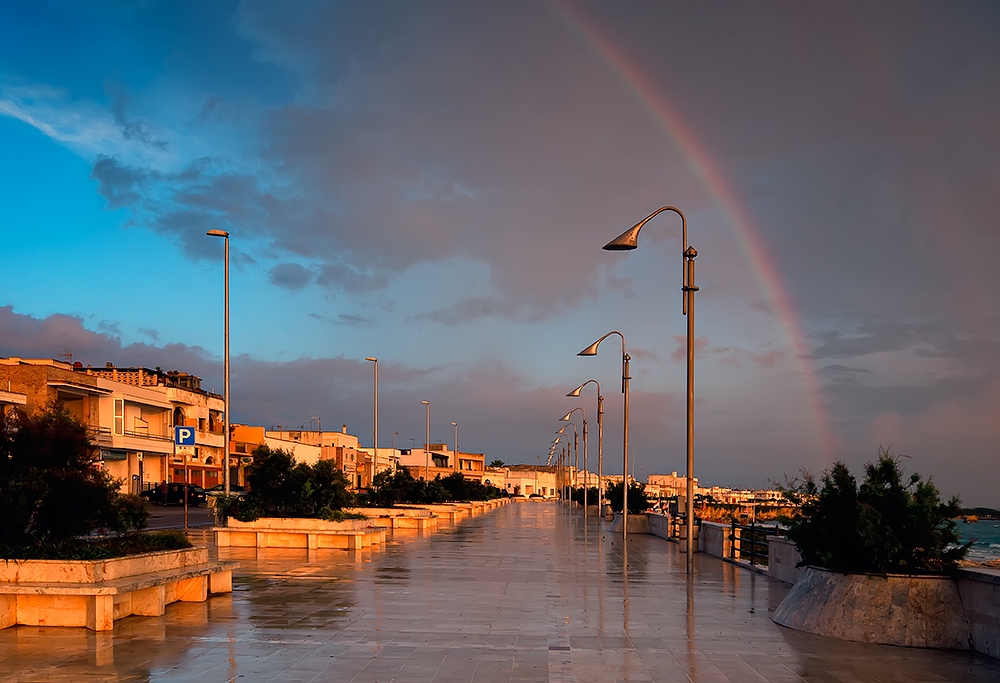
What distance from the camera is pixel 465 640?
10203 mm

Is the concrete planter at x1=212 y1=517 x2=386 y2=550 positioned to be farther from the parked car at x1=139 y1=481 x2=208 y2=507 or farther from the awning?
the awning

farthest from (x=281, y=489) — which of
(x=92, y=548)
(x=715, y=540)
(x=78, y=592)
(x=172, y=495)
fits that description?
(x=172, y=495)

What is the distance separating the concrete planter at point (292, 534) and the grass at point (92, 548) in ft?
34.8

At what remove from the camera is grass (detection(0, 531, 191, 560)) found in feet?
35.6

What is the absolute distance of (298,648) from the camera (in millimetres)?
9469

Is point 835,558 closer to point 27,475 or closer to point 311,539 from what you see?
point 27,475

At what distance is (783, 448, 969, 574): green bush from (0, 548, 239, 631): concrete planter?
8.08m

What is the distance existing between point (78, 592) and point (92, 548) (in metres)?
1.16

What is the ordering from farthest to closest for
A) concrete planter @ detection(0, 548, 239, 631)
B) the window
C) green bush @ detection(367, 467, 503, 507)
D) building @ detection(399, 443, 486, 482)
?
building @ detection(399, 443, 486, 482)
the window
green bush @ detection(367, 467, 503, 507)
concrete planter @ detection(0, 548, 239, 631)

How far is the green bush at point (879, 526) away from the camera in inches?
423

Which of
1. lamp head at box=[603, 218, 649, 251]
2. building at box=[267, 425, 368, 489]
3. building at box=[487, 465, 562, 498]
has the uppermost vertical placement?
lamp head at box=[603, 218, 649, 251]

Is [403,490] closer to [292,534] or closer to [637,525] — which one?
[637,525]

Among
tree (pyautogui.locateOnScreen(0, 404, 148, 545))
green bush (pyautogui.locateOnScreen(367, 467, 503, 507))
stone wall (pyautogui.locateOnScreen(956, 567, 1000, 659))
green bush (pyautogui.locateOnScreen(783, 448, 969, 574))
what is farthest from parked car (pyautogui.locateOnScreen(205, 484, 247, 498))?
stone wall (pyautogui.locateOnScreen(956, 567, 1000, 659))


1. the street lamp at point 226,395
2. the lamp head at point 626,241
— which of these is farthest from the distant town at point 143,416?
the lamp head at point 626,241
